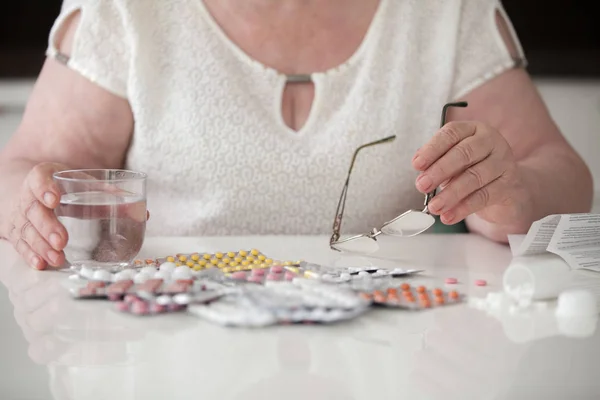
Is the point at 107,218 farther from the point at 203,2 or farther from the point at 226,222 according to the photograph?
the point at 203,2

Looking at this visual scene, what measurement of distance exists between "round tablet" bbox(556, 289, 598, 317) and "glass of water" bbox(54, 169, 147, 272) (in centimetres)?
45

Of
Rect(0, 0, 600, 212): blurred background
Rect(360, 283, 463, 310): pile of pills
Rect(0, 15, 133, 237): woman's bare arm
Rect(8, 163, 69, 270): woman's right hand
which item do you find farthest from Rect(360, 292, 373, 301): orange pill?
Rect(0, 0, 600, 212): blurred background

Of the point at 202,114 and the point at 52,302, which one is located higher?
→ the point at 202,114

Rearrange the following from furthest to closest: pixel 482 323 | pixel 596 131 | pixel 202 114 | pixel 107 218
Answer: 1. pixel 596 131
2. pixel 202 114
3. pixel 107 218
4. pixel 482 323

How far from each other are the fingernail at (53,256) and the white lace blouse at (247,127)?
0.42m

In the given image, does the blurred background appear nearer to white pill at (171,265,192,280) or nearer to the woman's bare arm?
the woman's bare arm

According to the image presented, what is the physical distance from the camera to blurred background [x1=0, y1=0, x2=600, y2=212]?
7.77 feet

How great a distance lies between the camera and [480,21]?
1.38 metres

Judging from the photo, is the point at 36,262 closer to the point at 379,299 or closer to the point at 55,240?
the point at 55,240

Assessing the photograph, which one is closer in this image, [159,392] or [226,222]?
[159,392]

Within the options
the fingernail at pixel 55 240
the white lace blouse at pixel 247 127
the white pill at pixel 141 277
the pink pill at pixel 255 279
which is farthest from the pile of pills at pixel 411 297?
the white lace blouse at pixel 247 127

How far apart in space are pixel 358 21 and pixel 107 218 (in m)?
0.67

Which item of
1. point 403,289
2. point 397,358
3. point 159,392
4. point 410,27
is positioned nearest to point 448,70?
point 410,27

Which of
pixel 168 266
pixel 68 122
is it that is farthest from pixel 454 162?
pixel 68 122
